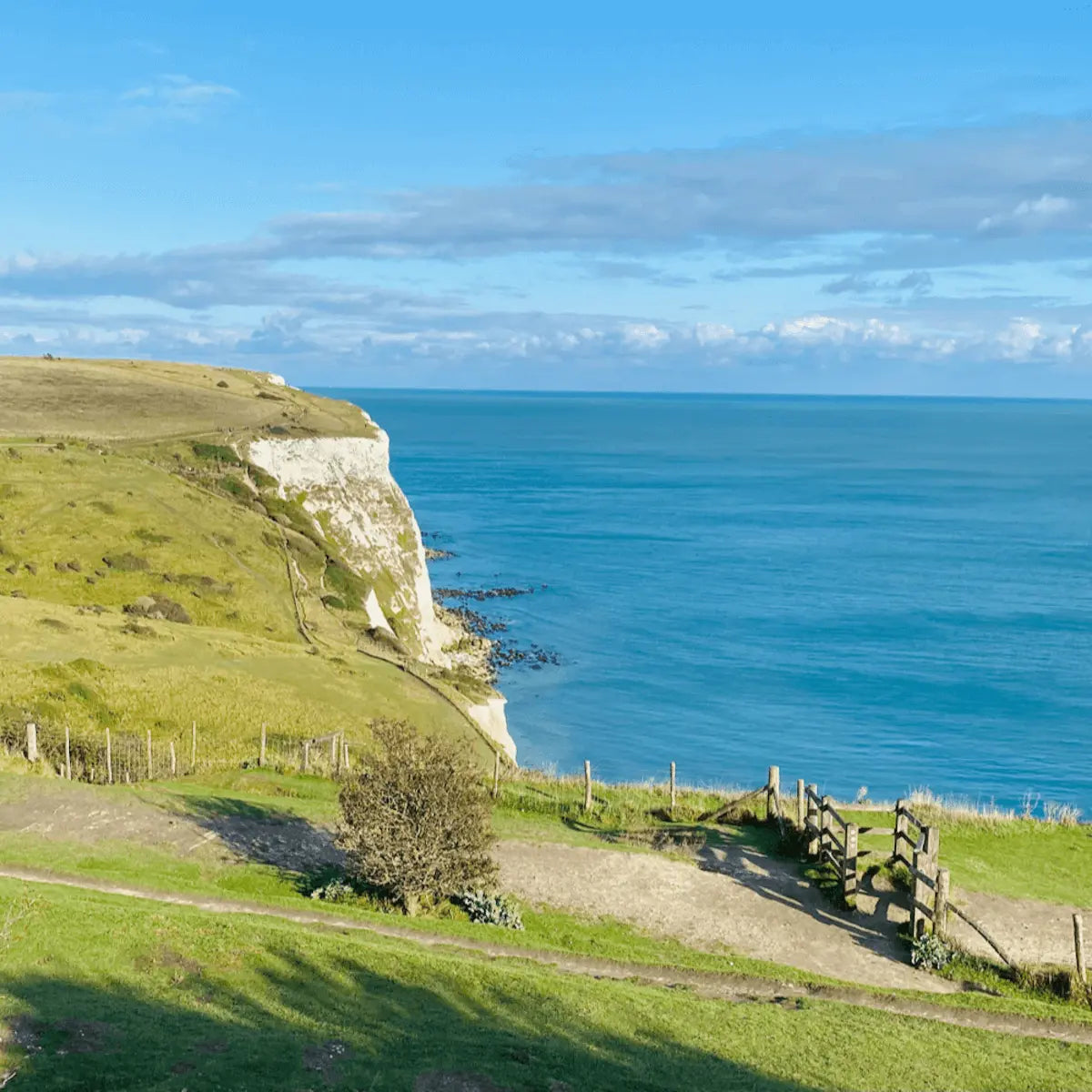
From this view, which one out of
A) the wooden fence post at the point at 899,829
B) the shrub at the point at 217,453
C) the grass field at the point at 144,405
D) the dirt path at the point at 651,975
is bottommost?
the dirt path at the point at 651,975

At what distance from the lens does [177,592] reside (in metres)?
62.4

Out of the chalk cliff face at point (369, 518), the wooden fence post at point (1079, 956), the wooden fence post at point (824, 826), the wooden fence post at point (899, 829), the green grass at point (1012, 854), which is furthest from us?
the chalk cliff face at point (369, 518)

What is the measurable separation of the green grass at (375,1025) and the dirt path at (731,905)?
13.3ft

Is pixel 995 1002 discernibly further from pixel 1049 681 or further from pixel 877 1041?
pixel 1049 681

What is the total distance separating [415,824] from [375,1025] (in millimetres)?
7266

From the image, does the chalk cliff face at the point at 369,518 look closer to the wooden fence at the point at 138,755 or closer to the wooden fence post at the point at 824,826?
the wooden fence at the point at 138,755

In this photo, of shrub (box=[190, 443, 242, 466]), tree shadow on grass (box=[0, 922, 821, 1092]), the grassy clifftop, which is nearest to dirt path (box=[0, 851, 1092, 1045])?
tree shadow on grass (box=[0, 922, 821, 1092])

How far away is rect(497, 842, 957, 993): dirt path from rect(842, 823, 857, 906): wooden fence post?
0.81 ft

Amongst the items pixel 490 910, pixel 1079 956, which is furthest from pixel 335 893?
pixel 1079 956

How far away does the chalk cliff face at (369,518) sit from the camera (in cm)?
8638

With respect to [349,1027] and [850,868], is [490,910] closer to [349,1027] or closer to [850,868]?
[349,1027]

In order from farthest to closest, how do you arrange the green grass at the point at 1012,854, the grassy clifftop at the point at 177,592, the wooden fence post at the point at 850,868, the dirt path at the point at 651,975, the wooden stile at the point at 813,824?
the grassy clifftop at the point at 177,592, the wooden stile at the point at 813,824, the green grass at the point at 1012,854, the wooden fence post at the point at 850,868, the dirt path at the point at 651,975

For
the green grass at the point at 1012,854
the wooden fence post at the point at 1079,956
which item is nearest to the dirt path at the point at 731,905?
the wooden fence post at the point at 1079,956

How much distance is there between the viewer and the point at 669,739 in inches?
2876
